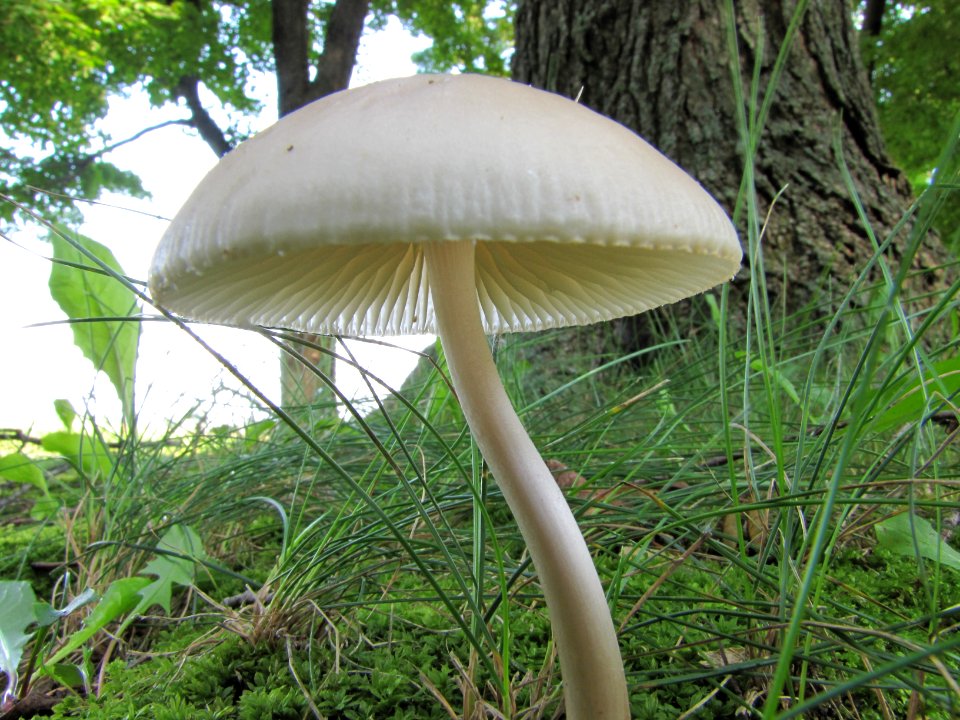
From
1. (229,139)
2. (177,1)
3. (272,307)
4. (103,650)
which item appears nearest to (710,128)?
(272,307)

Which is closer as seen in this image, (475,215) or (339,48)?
(475,215)

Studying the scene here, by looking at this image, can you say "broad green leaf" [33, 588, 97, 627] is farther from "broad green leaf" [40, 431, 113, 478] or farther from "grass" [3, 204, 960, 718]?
"broad green leaf" [40, 431, 113, 478]

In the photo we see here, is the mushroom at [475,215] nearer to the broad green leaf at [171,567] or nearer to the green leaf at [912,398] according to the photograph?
the green leaf at [912,398]

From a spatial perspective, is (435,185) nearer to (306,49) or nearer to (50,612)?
(50,612)

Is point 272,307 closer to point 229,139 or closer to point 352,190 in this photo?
point 352,190

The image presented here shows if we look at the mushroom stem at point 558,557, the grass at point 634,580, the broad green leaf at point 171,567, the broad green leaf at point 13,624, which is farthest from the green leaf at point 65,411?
the mushroom stem at point 558,557

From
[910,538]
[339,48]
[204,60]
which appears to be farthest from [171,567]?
[204,60]

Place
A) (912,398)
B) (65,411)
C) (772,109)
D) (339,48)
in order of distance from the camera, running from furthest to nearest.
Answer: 1. (339,48)
2. (772,109)
3. (65,411)
4. (912,398)
